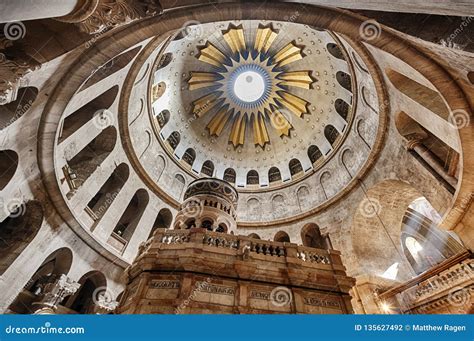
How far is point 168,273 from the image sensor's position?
6.95 m

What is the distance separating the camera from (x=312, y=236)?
53.6 feet

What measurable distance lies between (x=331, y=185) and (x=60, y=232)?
14.9 meters

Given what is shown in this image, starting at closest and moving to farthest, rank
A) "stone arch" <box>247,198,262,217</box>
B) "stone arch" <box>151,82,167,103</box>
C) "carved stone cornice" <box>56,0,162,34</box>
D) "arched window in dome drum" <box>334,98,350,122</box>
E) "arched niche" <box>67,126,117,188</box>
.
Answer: "carved stone cornice" <box>56,0,162,34</box> < "arched niche" <box>67,126,117,188</box> < "arched window in dome drum" <box>334,98,350,122</box> < "stone arch" <box>151,82,167,103</box> < "stone arch" <box>247,198,262,217</box>

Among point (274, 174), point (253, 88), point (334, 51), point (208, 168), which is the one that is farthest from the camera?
point (253, 88)

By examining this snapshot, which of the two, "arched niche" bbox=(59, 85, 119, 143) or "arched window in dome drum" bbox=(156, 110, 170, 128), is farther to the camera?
"arched window in dome drum" bbox=(156, 110, 170, 128)

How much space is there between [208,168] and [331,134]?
10196 mm

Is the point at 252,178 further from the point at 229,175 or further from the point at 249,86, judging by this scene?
the point at 249,86

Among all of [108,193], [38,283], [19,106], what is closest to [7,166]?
[19,106]

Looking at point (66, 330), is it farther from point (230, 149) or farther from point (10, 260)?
point (230, 149)

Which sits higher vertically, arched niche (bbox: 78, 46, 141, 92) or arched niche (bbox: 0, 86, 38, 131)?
arched niche (bbox: 78, 46, 141, 92)

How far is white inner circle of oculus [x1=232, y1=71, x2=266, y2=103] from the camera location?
21891mm

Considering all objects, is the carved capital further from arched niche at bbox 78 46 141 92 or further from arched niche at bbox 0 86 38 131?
arched niche at bbox 78 46 141 92

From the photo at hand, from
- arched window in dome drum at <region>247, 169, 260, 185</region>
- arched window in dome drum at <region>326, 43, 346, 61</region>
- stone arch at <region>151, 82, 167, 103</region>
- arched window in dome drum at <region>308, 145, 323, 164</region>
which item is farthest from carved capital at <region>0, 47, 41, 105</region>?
arched window in dome drum at <region>308, 145, 323, 164</region>

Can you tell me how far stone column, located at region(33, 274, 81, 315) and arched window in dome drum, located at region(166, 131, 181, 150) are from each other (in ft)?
36.2
